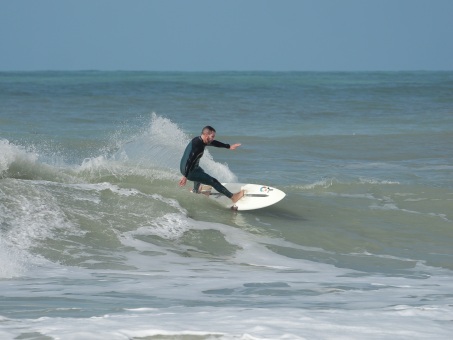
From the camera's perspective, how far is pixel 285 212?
14.8 m

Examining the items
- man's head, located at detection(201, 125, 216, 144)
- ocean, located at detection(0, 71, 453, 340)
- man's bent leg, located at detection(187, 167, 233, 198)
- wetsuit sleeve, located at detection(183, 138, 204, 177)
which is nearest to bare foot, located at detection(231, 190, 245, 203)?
ocean, located at detection(0, 71, 453, 340)

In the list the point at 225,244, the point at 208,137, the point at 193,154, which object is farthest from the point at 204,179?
the point at 225,244

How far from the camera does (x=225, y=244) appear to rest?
40.7 feet

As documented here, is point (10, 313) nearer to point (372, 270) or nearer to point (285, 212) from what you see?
point (372, 270)

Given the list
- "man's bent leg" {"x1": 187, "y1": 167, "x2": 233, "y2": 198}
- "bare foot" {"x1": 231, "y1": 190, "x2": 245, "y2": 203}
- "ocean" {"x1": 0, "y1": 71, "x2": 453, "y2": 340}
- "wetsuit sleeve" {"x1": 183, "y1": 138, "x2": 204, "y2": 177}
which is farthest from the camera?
"bare foot" {"x1": 231, "y1": 190, "x2": 245, "y2": 203}

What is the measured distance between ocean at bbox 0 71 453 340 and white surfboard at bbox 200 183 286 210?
15 cm

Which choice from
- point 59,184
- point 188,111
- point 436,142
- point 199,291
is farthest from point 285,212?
point 188,111

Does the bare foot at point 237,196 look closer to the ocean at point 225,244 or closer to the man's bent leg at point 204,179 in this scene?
the ocean at point 225,244

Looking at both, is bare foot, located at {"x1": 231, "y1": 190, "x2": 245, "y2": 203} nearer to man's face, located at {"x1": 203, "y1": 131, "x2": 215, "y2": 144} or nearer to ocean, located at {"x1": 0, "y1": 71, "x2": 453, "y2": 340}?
ocean, located at {"x1": 0, "y1": 71, "x2": 453, "y2": 340}

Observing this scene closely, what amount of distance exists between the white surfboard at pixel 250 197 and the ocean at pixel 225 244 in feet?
0.50

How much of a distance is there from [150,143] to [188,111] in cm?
2120

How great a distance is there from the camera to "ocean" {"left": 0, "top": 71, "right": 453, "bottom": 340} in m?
7.36

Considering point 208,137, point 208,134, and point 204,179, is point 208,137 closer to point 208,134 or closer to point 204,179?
point 208,134

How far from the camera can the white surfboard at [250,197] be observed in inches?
561
